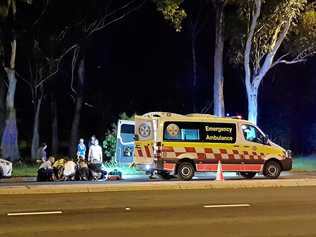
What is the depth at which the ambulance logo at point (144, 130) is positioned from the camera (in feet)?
76.1

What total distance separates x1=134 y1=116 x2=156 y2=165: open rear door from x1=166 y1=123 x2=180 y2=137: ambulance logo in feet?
1.56

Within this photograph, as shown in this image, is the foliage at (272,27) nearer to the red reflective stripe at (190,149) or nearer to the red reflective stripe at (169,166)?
the red reflective stripe at (190,149)

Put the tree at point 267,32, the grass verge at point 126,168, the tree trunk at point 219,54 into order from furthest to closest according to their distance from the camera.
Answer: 1. the tree trunk at point 219,54
2. the tree at point 267,32
3. the grass verge at point 126,168

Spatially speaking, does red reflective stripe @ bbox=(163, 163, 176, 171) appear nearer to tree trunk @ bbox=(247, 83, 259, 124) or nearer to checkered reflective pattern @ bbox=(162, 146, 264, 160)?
checkered reflective pattern @ bbox=(162, 146, 264, 160)

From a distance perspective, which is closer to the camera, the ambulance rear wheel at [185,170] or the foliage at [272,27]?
the ambulance rear wheel at [185,170]

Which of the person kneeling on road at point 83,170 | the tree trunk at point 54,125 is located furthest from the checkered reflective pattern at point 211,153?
the tree trunk at point 54,125

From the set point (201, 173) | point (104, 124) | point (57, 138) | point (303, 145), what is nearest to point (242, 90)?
point (303, 145)

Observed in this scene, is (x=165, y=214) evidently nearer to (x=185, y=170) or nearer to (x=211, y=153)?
(x=185, y=170)

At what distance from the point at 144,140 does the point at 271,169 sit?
4457 mm

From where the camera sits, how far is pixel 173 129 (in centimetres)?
2297

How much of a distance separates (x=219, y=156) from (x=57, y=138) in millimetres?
23901

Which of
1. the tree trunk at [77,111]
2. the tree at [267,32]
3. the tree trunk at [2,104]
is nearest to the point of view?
the tree at [267,32]

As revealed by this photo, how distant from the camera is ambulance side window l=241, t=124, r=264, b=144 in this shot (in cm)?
2371

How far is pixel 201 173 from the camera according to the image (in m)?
24.9
